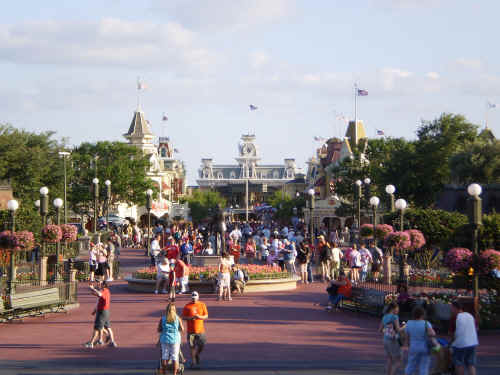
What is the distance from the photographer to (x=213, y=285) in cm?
2480

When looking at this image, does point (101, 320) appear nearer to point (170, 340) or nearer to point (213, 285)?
point (170, 340)

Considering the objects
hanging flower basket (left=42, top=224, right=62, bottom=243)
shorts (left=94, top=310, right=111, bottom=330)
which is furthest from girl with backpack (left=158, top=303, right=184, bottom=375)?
hanging flower basket (left=42, top=224, right=62, bottom=243)

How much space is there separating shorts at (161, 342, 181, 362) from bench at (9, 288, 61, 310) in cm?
728

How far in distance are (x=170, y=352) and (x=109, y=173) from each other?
53.5m

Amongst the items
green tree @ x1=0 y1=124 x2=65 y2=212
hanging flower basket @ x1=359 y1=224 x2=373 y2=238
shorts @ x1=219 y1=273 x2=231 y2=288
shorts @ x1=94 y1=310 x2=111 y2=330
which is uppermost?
green tree @ x1=0 y1=124 x2=65 y2=212

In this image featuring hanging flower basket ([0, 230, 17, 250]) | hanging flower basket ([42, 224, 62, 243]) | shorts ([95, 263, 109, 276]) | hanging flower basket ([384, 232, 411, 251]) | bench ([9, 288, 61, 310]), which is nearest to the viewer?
bench ([9, 288, 61, 310])

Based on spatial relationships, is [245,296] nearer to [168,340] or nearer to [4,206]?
[168,340]

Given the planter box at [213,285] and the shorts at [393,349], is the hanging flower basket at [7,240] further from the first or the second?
the shorts at [393,349]

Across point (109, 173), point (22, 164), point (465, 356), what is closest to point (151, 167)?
point (109, 173)

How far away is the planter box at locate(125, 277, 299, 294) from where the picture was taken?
81.4 feet

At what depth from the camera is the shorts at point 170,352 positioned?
38.3ft

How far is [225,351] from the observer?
14219mm

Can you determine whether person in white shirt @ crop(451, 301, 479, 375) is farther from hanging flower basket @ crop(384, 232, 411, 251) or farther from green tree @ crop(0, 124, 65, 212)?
green tree @ crop(0, 124, 65, 212)

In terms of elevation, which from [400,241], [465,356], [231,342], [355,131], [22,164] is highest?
[355,131]
